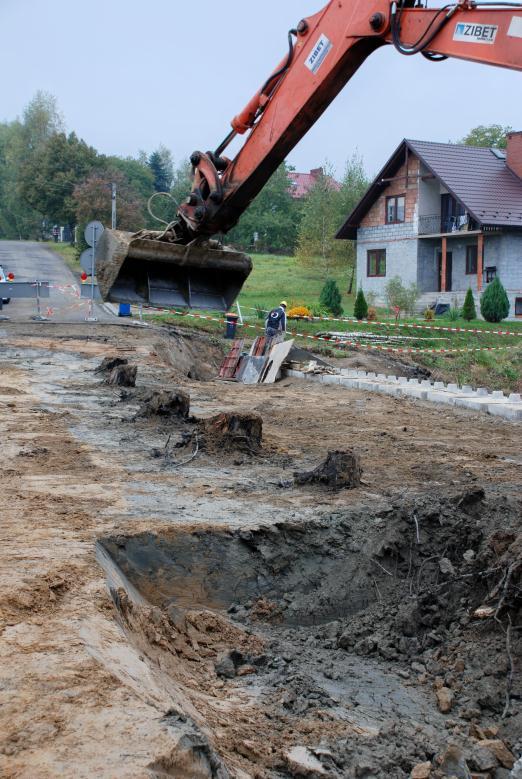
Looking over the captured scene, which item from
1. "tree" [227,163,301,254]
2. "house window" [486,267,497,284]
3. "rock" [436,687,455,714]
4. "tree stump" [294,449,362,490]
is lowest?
"rock" [436,687,455,714]

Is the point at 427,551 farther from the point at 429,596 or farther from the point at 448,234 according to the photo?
the point at 448,234

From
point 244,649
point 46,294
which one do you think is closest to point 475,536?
point 244,649

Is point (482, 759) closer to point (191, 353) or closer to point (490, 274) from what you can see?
point (191, 353)

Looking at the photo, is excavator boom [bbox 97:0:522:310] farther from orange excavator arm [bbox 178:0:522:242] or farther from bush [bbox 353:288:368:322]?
bush [bbox 353:288:368:322]

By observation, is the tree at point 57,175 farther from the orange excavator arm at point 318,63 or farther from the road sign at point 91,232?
the orange excavator arm at point 318,63

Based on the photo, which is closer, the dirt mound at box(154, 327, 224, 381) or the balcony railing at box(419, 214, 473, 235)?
the dirt mound at box(154, 327, 224, 381)

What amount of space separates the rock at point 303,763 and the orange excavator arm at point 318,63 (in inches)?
199

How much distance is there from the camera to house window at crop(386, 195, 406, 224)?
3806 cm

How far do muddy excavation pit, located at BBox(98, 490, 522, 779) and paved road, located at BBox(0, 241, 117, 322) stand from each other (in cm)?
2000

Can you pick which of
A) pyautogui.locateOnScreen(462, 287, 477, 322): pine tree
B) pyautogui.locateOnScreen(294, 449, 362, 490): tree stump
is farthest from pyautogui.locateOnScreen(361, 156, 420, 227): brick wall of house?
pyautogui.locateOnScreen(294, 449, 362, 490): tree stump

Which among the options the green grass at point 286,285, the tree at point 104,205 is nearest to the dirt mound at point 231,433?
the green grass at point 286,285

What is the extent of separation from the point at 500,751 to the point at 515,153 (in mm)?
37470

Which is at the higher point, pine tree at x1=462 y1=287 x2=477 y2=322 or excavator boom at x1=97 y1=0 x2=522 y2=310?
excavator boom at x1=97 y1=0 x2=522 y2=310

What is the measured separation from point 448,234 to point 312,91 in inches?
1096
